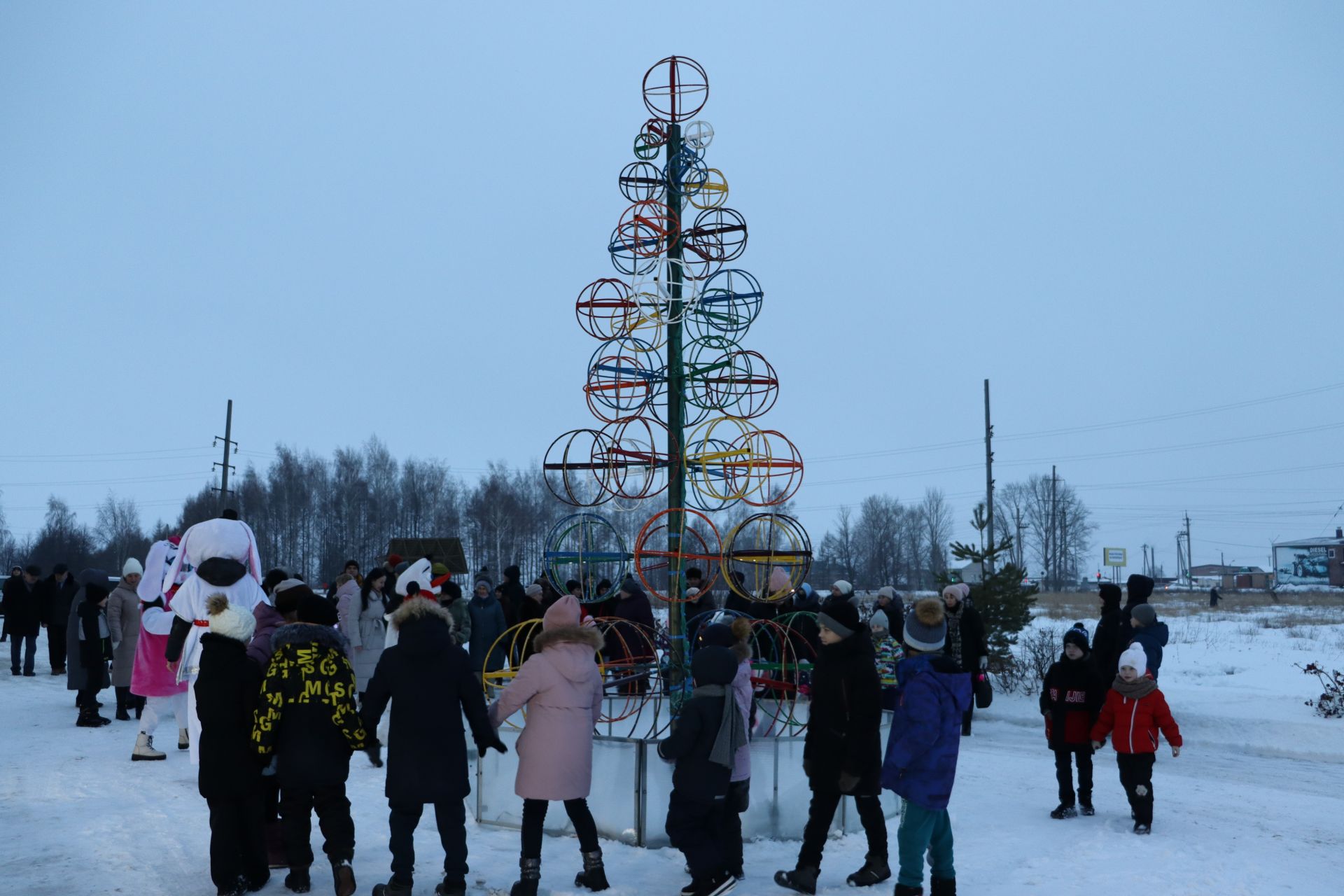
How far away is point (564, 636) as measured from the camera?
20.5 feet

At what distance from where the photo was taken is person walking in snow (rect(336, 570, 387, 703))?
34.2 feet

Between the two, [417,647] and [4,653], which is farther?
[4,653]

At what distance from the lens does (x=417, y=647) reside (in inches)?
229

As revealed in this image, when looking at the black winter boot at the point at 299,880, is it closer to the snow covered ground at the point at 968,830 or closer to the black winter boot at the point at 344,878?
the snow covered ground at the point at 968,830

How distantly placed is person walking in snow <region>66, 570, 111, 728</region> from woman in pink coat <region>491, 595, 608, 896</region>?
719cm

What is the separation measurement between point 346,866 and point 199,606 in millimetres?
2255

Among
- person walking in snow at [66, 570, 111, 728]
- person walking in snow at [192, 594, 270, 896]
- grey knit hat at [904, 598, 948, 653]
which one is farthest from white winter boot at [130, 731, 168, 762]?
grey knit hat at [904, 598, 948, 653]

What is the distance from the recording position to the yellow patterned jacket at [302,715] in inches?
221

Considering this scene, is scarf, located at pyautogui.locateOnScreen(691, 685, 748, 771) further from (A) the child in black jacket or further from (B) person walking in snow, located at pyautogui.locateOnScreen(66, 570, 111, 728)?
(B) person walking in snow, located at pyautogui.locateOnScreen(66, 570, 111, 728)

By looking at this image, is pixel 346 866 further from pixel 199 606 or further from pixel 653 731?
pixel 653 731

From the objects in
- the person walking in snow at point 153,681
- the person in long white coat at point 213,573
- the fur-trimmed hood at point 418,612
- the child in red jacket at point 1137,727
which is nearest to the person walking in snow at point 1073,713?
the child in red jacket at point 1137,727

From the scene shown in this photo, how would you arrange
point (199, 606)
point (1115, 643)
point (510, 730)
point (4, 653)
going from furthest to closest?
point (4, 653) → point (1115, 643) → point (510, 730) → point (199, 606)

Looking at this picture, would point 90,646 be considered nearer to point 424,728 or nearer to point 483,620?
point 483,620

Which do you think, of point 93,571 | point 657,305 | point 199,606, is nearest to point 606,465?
point 657,305
